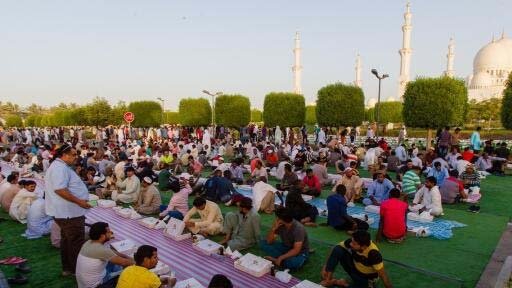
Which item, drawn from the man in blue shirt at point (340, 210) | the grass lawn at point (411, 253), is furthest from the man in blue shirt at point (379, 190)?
the man in blue shirt at point (340, 210)

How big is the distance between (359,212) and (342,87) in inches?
888

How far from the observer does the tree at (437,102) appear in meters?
23.4

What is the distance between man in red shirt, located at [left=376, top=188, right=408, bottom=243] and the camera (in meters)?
6.64

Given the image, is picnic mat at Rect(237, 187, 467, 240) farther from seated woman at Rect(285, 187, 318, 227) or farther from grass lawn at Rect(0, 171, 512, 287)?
seated woman at Rect(285, 187, 318, 227)

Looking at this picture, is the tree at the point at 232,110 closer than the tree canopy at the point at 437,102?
No

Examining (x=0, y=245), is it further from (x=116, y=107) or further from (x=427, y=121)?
(x=116, y=107)

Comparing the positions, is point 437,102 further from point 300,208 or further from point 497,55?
point 497,55

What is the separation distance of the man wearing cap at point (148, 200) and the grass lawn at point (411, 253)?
2169 mm

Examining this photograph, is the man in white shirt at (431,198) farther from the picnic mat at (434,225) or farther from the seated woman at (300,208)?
the seated woman at (300,208)

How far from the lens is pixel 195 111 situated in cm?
4306

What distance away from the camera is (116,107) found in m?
51.1

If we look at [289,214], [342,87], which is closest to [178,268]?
[289,214]

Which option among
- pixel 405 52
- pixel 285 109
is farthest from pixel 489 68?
pixel 285 109

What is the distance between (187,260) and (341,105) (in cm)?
2585
